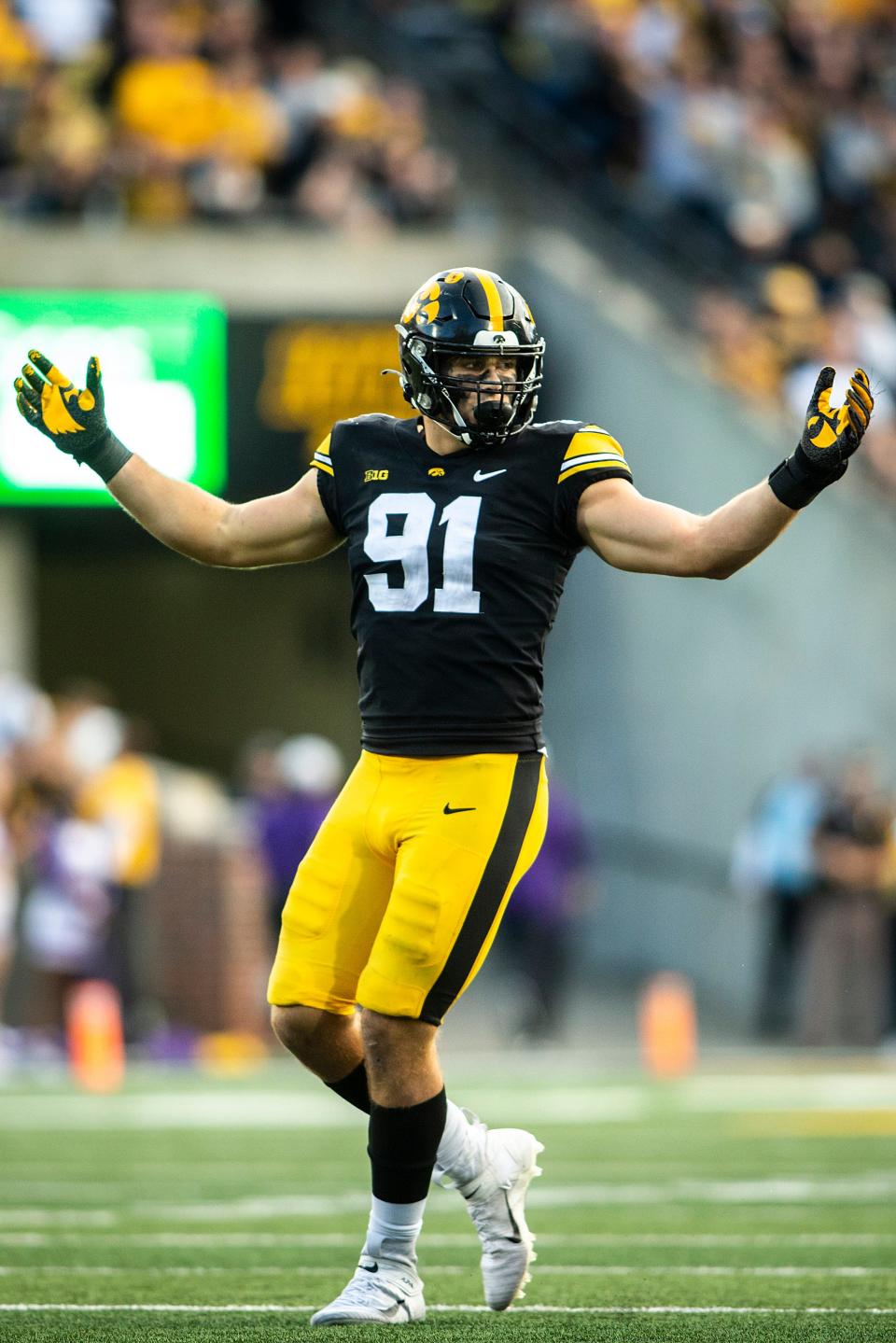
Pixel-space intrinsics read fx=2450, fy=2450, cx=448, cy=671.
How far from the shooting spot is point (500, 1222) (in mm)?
5039

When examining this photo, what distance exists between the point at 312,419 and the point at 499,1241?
1134cm

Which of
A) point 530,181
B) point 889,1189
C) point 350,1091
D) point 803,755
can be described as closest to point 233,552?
point 350,1091

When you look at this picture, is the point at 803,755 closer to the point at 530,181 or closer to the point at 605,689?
the point at 605,689

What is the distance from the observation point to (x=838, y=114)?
17.0 meters

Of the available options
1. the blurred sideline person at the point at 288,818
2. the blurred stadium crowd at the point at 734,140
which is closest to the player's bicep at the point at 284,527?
the blurred sideline person at the point at 288,818

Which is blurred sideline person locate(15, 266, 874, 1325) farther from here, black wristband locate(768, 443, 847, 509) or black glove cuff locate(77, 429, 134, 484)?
black glove cuff locate(77, 429, 134, 484)

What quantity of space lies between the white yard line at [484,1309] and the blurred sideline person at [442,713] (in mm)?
139

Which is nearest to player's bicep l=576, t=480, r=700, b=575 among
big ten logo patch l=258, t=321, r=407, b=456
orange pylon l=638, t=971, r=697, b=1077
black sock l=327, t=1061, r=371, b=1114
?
black sock l=327, t=1061, r=371, b=1114

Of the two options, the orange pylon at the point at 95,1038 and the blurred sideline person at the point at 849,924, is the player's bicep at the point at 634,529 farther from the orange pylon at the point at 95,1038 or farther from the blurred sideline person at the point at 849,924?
the blurred sideline person at the point at 849,924

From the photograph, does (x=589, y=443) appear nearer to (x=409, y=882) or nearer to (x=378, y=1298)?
(x=409, y=882)

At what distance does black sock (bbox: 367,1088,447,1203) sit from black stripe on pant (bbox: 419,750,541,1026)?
0.18 metres

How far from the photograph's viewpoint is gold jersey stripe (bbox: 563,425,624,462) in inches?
196

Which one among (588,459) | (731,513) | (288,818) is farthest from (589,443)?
(288,818)

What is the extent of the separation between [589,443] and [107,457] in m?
1.06
